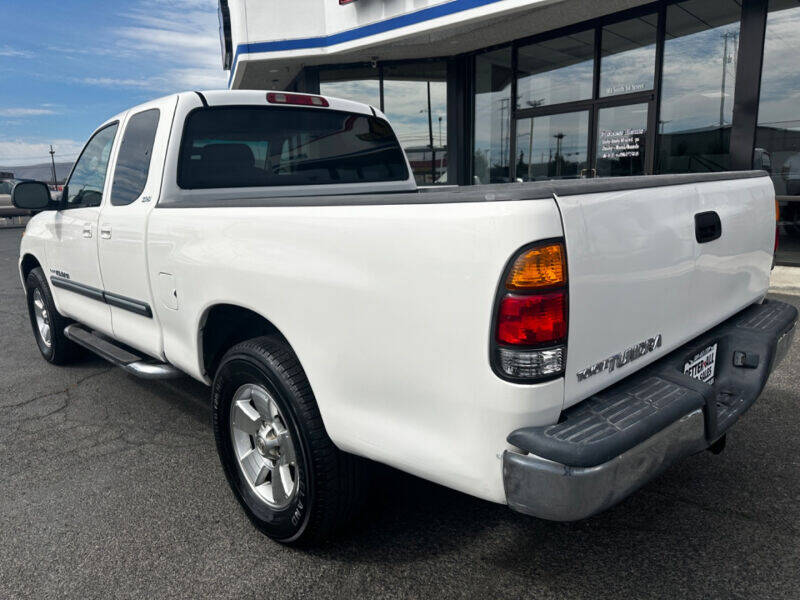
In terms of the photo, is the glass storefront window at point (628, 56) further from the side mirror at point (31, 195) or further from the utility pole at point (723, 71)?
the side mirror at point (31, 195)

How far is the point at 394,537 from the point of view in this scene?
2.50 metres

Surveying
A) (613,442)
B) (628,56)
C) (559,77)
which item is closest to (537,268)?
(613,442)

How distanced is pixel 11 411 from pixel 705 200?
429 cm

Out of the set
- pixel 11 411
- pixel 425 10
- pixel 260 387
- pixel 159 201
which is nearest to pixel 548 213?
pixel 260 387

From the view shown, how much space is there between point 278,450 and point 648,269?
1582 millimetres

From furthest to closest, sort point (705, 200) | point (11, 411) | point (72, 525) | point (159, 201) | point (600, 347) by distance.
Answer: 1. point (11, 411)
2. point (159, 201)
3. point (72, 525)
4. point (705, 200)
5. point (600, 347)

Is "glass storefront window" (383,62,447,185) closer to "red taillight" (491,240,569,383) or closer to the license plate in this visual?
the license plate

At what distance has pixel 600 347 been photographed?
72.5 inches

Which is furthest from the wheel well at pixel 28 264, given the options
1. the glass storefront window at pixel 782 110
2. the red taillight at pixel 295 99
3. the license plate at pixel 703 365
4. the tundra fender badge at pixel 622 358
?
the glass storefront window at pixel 782 110

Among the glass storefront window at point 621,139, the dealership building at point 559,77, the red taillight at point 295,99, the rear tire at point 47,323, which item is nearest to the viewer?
the red taillight at point 295,99

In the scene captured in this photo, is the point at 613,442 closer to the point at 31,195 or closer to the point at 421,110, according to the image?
the point at 31,195

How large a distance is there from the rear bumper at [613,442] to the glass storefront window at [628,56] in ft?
26.3

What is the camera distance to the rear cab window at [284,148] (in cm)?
322

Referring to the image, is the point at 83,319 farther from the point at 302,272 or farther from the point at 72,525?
the point at 302,272
